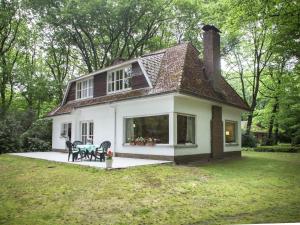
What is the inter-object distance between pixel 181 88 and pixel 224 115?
4.77m

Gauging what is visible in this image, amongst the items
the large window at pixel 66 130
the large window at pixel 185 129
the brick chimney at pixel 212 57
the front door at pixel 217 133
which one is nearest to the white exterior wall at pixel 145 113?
the large window at pixel 185 129

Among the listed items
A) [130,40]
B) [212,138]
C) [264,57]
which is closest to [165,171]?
[212,138]

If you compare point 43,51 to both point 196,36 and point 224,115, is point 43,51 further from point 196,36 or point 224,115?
point 224,115

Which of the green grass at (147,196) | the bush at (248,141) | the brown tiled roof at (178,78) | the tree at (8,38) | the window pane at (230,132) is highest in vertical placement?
the tree at (8,38)

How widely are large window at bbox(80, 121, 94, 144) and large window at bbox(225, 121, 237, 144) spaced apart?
7020 millimetres

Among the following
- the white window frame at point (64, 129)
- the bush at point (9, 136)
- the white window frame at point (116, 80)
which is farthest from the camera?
the white window frame at point (64, 129)

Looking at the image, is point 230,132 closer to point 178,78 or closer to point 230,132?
point 230,132

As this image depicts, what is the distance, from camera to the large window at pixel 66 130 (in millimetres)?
17797

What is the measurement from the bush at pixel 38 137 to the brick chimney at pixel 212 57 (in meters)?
11.9

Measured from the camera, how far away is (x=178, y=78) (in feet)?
38.4

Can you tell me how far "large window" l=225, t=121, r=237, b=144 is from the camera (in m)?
15.4

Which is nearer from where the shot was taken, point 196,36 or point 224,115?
point 224,115

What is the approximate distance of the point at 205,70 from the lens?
14188mm

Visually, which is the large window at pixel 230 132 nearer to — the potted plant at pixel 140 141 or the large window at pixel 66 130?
the potted plant at pixel 140 141
